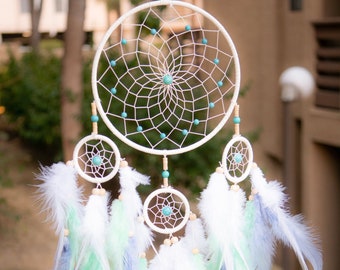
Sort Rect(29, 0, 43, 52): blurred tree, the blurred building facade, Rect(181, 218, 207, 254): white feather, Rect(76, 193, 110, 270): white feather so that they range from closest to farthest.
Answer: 1. Rect(76, 193, 110, 270): white feather
2. Rect(181, 218, 207, 254): white feather
3. the blurred building facade
4. Rect(29, 0, 43, 52): blurred tree

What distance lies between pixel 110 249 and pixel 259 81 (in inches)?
251

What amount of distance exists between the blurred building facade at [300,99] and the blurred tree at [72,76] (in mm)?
1775

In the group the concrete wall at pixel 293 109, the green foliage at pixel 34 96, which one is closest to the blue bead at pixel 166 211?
the concrete wall at pixel 293 109

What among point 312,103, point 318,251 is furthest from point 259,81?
point 318,251

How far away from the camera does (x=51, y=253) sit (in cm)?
859

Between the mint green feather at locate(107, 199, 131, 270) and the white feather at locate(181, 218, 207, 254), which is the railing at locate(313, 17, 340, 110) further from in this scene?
the mint green feather at locate(107, 199, 131, 270)

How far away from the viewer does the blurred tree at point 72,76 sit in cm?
614

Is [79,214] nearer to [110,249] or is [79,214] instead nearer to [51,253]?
[110,249]

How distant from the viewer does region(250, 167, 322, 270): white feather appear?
286 centimetres

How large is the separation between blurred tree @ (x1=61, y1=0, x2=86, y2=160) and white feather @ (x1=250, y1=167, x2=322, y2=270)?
3.55 metres

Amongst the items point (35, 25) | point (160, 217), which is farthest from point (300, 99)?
point (35, 25)

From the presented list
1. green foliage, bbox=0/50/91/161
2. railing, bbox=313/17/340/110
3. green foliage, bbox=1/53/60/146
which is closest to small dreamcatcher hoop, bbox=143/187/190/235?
railing, bbox=313/17/340/110

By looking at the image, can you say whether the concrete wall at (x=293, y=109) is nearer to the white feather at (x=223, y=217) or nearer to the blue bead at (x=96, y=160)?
the white feather at (x=223, y=217)

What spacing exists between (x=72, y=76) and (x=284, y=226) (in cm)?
383
